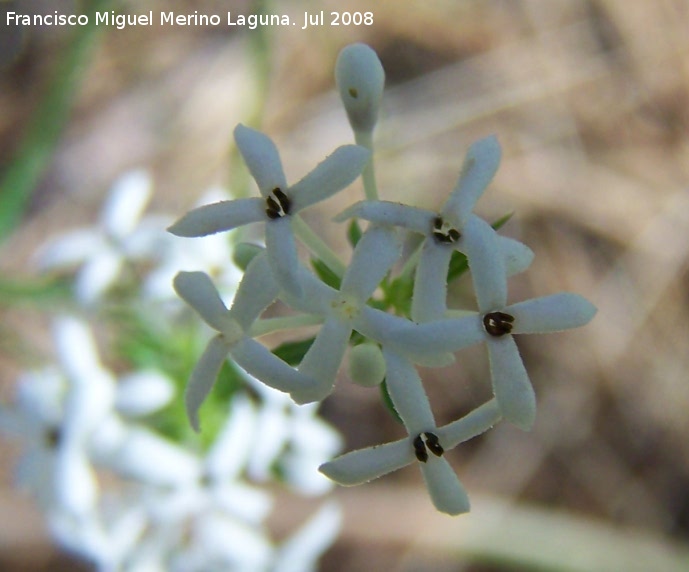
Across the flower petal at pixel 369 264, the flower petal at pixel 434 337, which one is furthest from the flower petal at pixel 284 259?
the flower petal at pixel 434 337

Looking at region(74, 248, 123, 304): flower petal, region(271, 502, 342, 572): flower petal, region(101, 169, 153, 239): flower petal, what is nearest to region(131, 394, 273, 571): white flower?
region(271, 502, 342, 572): flower petal

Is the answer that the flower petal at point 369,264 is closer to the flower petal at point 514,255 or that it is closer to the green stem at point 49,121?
the flower petal at point 514,255

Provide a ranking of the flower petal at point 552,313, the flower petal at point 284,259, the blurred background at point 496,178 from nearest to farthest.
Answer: the flower petal at point 284,259, the flower petal at point 552,313, the blurred background at point 496,178

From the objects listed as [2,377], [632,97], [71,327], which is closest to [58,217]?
[2,377]

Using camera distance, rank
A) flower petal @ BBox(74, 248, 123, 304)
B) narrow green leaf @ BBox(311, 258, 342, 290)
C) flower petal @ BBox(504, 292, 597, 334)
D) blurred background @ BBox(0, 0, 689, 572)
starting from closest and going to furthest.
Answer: flower petal @ BBox(504, 292, 597, 334)
narrow green leaf @ BBox(311, 258, 342, 290)
flower petal @ BBox(74, 248, 123, 304)
blurred background @ BBox(0, 0, 689, 572)

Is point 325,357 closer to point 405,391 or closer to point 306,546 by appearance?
point 405,391

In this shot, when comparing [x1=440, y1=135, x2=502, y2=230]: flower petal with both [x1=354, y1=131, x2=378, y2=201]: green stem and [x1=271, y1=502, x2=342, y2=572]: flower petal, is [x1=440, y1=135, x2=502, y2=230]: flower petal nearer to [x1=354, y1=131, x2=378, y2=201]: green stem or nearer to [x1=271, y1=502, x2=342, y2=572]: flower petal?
[x1=354, y1=131, x2=378, y2=201]: green stem

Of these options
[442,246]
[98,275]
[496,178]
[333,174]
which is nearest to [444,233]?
[442,246]
